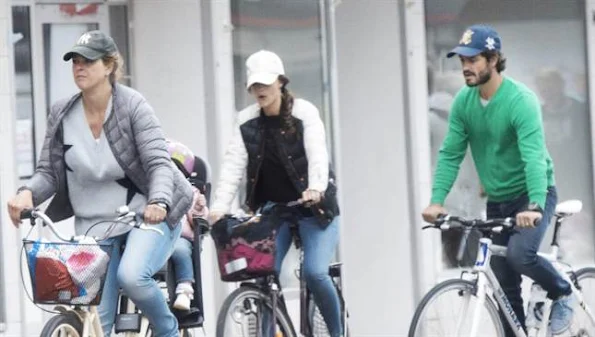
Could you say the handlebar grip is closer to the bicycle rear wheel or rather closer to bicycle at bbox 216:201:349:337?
bicycle at bbox 216:201:349:337

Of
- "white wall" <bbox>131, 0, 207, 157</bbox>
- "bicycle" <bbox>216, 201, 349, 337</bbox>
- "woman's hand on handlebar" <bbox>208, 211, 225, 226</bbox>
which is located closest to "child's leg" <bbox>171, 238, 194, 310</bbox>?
"woman's hand on handlebar" <bbox>208, 211, 225, 226</bbox>

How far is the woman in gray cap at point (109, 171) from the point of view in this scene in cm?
769

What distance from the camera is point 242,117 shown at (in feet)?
30.0

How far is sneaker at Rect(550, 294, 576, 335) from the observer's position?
925 cm

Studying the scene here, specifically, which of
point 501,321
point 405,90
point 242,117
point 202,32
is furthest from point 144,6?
point 501,321

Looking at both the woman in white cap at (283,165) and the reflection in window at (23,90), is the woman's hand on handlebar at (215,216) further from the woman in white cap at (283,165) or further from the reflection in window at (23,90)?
the reflection in window at (23,90)

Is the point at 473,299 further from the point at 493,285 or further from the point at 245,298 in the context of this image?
the point at 245,298

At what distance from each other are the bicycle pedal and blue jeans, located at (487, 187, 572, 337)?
6.57ft

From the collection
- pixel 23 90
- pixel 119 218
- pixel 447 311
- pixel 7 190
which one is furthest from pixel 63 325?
pixel 23 90

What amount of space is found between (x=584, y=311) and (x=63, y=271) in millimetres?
3305

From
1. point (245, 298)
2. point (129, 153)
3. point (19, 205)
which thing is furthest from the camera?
point (245, 298)

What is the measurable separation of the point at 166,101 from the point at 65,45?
30.4 inches

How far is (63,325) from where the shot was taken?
7.43 metres

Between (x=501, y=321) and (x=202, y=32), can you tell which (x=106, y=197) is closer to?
(x=501, y=321)
